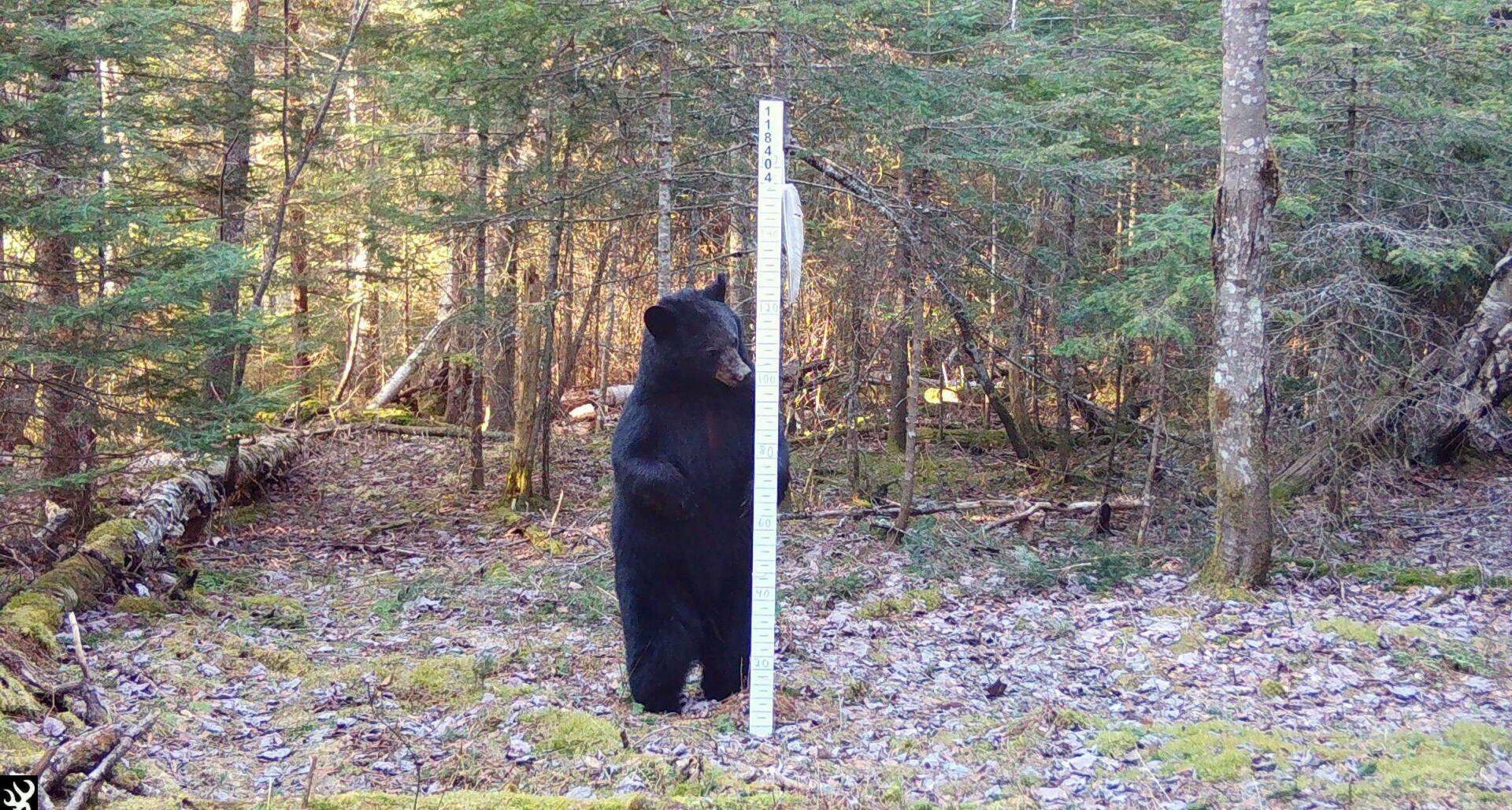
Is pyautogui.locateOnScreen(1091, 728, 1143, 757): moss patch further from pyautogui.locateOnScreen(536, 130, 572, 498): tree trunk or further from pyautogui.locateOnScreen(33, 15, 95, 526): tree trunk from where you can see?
pyautogui.locateOnScreen(33, 15, 95, 526): tree trunk

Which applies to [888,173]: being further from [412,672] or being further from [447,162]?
[412,672]

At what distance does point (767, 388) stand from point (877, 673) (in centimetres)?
257

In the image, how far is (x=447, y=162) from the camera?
48.7 ft

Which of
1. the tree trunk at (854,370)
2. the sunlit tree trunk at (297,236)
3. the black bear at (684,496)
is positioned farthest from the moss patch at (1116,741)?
the sunlit tree trunk at (297,236)

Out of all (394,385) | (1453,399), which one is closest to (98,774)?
(1453,399)

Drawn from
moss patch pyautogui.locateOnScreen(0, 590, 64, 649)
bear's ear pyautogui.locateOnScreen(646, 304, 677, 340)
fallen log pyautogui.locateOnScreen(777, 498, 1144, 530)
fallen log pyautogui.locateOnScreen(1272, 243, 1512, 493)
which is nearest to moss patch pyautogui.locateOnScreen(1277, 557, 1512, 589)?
fallen log pyautogui.locateOnScreen(1272, 243, 1512, 493)

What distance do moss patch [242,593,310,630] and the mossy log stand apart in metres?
1.03

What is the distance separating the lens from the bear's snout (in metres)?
6.04

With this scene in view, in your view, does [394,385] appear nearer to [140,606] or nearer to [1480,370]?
[140,606]

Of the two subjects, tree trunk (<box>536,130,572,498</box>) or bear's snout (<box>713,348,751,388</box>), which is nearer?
bear's snout (<box>713,348,751,388</box>)

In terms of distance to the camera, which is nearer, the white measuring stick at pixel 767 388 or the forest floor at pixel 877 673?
the forest floor at pixel 877 673

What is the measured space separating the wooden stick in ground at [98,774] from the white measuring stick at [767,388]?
2.84 metres

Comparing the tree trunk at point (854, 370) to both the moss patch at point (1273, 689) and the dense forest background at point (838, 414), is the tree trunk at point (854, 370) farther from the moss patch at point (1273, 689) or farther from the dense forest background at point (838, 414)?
the moss patch at point (1273, 689)

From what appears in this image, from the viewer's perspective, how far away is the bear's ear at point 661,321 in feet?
19.4
